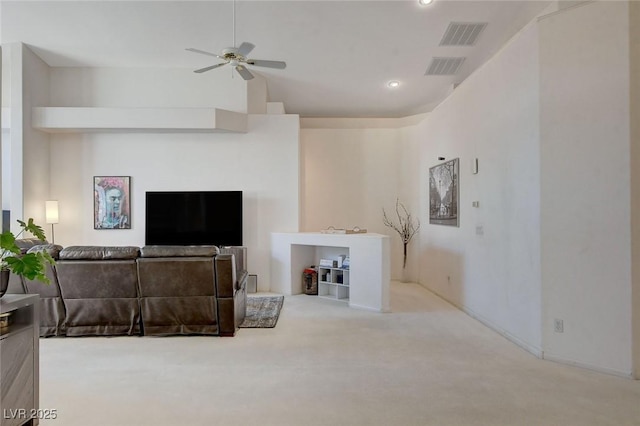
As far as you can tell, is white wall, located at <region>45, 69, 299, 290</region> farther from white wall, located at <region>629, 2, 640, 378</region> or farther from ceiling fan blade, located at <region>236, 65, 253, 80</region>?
white wall, located at <region>629, 2, 640, 378</region>

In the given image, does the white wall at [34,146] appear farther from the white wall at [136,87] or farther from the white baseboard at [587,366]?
the white baseboard at [587,366]

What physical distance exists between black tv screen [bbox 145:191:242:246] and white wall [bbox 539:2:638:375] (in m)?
4.68

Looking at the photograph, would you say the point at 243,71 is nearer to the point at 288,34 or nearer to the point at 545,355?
the point at 288,34

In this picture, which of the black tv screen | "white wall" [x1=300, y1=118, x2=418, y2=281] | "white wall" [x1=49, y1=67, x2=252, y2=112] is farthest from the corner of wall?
the black tv screen

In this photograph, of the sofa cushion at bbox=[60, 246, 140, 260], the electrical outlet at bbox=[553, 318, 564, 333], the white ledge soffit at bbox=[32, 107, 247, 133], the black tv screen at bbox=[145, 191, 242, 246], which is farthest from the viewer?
the black tv screen at bbox=[145, 191, 242, 246]

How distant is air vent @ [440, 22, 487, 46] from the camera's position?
5.07 metres

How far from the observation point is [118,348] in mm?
3615

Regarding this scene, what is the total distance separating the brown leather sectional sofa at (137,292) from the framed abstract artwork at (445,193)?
132 inches

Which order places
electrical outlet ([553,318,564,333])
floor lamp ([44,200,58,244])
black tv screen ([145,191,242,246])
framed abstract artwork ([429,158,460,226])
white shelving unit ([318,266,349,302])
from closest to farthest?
1. electrical outlet ([553,318,564,333])
2. framed abstract artwork ([429,158,460,226])
3. white shelving unit ([318,266,349,302])
4. floor lamp ([44,200,58,244])
5. black tv screen ([145,191,242,246])

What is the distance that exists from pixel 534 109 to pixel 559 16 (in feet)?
2.72

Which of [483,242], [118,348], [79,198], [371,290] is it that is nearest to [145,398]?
[118,348]

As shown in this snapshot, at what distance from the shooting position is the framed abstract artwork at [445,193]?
5.29 m

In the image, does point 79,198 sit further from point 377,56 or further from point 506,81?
point 506,81

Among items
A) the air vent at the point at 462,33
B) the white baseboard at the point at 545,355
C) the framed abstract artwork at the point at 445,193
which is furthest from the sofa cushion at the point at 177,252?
the air vent at the point at 462,33
